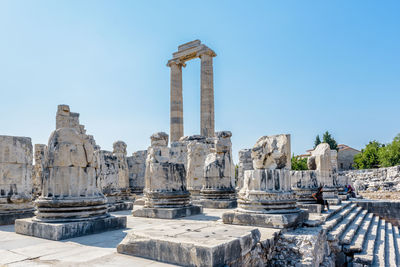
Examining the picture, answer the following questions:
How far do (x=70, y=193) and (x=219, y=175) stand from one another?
16.5ft

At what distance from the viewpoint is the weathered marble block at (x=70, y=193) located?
15.6 feet

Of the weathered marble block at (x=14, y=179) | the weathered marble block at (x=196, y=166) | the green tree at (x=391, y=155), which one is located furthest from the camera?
the green tree at (x=391, y=155)

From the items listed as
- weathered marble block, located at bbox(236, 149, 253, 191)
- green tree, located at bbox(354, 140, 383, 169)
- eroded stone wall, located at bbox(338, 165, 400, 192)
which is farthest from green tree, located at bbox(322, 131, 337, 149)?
weathered marble block, located at bbox(236, 149, 253, 191)

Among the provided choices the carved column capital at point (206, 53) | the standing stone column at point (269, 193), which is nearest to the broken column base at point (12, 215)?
the standing stone column at point (269, 193)

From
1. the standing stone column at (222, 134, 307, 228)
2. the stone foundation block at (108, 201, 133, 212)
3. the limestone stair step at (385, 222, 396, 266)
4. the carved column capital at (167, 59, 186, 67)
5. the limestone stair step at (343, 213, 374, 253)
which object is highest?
the carved column capital at (167, 59, 186, 67)

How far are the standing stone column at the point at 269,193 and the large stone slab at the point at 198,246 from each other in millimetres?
918

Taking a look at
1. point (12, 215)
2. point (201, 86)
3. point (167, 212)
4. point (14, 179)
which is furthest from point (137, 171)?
point (201, 86)

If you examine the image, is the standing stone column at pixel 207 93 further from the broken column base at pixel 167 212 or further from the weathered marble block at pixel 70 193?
the weathered marble block at pixel 70 193

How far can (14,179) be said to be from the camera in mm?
6699

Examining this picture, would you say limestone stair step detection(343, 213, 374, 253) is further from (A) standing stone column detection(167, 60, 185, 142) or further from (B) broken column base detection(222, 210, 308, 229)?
(A) standing stone column detection(167, 60, 185, 142)

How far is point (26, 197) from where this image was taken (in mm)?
6707

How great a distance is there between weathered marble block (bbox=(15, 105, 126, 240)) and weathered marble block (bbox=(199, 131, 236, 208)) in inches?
168

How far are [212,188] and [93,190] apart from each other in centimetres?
468

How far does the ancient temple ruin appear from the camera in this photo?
22.7m
